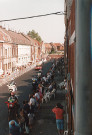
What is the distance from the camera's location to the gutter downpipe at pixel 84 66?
120cm

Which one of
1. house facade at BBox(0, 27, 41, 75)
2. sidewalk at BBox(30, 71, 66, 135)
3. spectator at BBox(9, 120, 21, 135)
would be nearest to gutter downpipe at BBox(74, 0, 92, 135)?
spectator at BBox(9, 120, 21, 135)

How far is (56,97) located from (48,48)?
367 feet

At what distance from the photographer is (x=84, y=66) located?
121 cm

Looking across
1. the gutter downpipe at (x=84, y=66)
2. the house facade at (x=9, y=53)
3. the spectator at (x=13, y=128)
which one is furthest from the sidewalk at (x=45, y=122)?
the house facade at (x=9, y=53)

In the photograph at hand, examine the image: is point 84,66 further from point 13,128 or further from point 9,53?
Answer: point 9,53

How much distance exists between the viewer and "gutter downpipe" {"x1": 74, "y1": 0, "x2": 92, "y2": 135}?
47.3 inches

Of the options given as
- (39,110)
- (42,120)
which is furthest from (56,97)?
(42,120)

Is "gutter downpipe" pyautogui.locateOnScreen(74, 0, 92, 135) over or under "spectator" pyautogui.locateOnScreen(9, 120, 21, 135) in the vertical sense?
over

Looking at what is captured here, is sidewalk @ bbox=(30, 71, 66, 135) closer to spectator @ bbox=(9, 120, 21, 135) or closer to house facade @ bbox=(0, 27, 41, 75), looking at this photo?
spectator @ bbox=(9, 120, 21, 135)

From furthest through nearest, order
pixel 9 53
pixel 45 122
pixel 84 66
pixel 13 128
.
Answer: pixel 9 53 → pixel 45 122 → pixel 13 128 → pixel 84 66

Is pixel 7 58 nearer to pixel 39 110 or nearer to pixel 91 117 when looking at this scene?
pixel 39 110

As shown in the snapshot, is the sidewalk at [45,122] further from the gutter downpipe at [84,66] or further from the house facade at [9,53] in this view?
the house facade at [9,53]

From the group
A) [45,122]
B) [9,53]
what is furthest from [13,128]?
[9,53]

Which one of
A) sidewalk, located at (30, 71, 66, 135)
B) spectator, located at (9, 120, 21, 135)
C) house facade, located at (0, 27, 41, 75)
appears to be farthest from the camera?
house facade, located at (0, 27, 41, 75)
